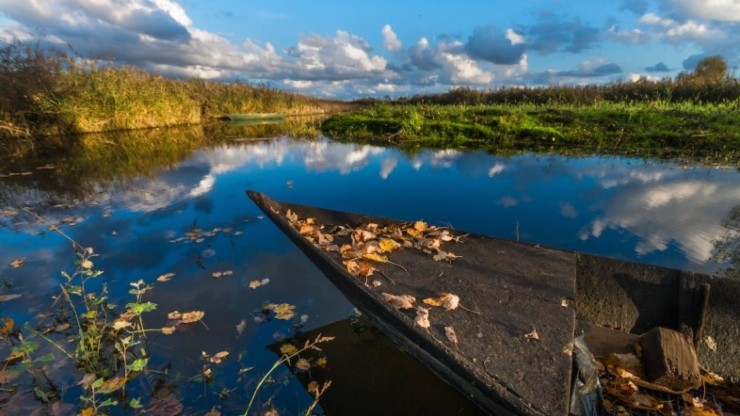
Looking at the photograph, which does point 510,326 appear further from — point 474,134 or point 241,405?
point 474,134

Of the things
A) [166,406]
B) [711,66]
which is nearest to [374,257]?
[166,406]

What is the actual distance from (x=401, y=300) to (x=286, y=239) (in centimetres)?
341

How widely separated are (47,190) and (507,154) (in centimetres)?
1356

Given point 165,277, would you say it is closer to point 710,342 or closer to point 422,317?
point 422,317

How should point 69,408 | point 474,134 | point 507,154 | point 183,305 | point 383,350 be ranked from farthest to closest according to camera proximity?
point 474,134 → point 507,154 → point 183,305 → point 383,350 → point 69,408

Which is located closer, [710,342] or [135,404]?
[135,404]

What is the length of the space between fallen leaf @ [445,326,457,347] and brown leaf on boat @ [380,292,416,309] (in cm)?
39

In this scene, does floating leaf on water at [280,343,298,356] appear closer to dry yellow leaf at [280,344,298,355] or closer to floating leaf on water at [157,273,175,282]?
dry yellow leaf at [280,344,298,355]

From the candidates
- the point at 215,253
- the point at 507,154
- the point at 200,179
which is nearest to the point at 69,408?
the point at 215,253

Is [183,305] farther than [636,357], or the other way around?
[183,305]

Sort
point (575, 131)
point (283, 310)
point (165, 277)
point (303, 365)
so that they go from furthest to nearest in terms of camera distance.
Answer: point (575, 131) < point (165, 277) < point (283, 310) < point (303, 365)

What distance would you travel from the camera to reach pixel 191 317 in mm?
3795

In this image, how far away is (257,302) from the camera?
418 cm

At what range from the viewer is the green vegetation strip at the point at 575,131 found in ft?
42.7
